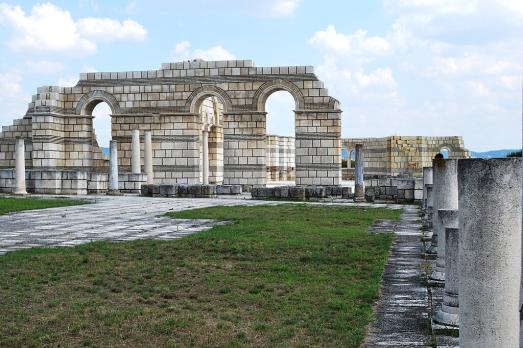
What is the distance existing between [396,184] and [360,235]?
9900 mm

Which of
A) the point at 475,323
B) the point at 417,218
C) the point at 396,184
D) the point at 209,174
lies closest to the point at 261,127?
the point at 209,174

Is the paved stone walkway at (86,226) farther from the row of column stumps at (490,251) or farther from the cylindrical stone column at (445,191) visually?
the row of column stumps at (490,251)

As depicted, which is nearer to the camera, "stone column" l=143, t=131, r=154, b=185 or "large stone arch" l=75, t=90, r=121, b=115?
"stone column" l=143, t=131, r=154, b=185

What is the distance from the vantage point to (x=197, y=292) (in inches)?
260

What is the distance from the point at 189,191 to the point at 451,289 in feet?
60.8

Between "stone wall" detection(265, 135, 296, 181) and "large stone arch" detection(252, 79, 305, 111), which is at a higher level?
"large stone arch" detection(252, 79, 305, 111)

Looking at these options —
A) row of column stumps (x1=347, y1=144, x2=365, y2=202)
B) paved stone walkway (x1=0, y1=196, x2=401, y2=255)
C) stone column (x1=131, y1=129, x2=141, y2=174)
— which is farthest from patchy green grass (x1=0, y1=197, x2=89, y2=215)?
row of column stumps (x1=347, y1=144, x2=365, y2=202)

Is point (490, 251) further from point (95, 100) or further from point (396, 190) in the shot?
point (95, 100)

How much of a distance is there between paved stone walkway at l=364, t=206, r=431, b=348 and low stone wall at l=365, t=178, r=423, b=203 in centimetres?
1071

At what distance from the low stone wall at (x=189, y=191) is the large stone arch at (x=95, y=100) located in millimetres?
5607

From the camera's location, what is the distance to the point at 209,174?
3078 centimetres

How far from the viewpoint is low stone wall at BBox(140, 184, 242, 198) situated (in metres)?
23.4

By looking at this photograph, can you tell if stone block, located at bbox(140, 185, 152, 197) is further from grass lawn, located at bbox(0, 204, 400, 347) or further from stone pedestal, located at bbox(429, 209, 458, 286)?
stone pedestal, located at bbox(429, 209, 458, 286)

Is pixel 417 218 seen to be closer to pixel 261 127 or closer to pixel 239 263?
pixel 239 263
